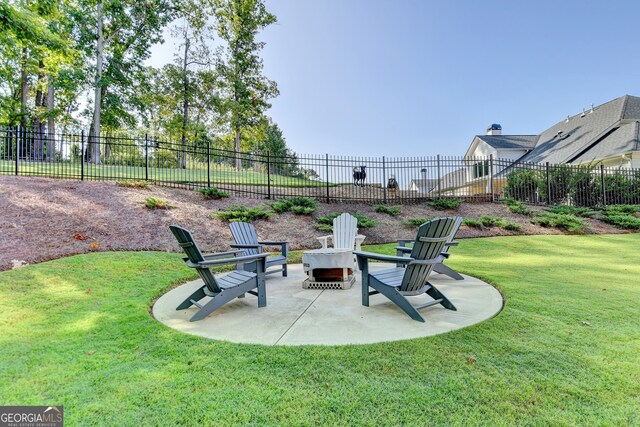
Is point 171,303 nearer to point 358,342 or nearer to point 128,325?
point 128,325

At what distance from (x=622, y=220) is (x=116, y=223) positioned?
15383 millimetres

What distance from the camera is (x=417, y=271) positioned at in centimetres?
312

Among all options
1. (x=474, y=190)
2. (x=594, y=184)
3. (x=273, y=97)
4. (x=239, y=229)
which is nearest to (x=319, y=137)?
(x=273, y=97)

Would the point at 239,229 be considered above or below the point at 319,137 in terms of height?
below

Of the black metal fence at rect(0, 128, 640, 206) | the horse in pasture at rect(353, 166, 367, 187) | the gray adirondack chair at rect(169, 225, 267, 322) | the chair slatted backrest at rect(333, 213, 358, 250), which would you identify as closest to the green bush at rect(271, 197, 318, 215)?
the black metal fence at rect(0, 128, 640, 206)

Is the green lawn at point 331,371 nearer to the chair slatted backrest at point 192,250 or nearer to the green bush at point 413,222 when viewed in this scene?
the chair slatted backrest at point 192,250

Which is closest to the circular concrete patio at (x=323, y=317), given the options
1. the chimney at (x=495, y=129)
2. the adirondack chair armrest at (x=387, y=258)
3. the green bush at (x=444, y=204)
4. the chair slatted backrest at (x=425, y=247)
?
the chair slatted backrest at (x=425, y=247)

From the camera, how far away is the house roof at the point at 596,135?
1455cm

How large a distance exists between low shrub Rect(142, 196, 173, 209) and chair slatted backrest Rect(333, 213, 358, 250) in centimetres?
506

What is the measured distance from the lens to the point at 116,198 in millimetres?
8016

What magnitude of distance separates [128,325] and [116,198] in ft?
21.1

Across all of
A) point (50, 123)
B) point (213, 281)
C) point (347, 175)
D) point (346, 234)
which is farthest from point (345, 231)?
point (50, 123)

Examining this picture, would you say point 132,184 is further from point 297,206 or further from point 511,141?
point 511,141

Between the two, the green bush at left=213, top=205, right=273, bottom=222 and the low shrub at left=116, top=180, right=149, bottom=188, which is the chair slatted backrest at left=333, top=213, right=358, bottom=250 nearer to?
the green bush at left=213, top=205, right=273, bottom=222
